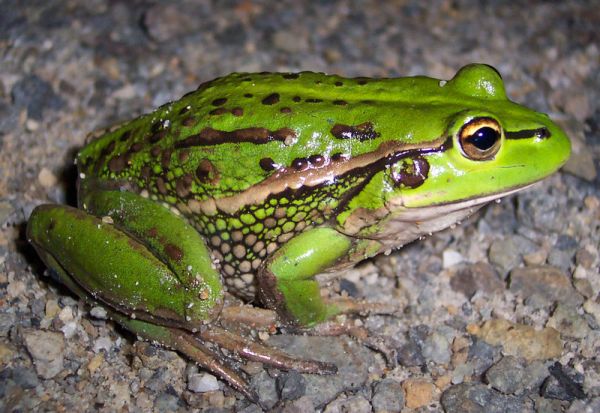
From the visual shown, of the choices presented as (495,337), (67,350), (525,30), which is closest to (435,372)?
(495,337)

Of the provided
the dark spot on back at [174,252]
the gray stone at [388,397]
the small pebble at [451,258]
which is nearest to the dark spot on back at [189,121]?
the dark spot on back at [174,252]

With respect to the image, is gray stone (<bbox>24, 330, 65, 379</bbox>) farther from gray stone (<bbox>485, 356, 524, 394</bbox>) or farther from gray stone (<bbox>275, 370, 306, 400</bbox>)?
gray stone (<bbox>485, 356, 524, 394</bbox>)

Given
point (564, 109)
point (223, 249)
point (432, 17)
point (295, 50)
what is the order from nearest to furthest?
1. point (223, 249)
2. point (564, 109)
3. point (295, 50)
4. point (432, 17)

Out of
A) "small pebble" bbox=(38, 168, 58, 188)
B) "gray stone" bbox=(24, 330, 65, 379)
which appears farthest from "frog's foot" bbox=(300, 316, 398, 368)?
"small pebble" bbox=(38, 168, 58, 188)

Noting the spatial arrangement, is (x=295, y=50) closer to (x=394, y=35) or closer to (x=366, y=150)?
(x=394, y=35)

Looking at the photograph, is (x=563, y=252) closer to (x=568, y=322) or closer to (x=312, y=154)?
(x=568, y=322)

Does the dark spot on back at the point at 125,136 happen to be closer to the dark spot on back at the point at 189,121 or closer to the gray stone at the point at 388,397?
the dark spot on back at the point at 189,121

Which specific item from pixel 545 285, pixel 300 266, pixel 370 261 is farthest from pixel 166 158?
pixel 545 285
